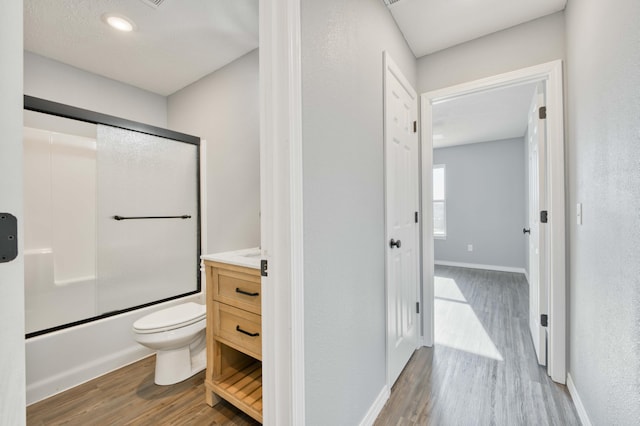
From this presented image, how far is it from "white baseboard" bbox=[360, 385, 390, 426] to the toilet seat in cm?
121

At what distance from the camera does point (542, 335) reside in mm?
1990

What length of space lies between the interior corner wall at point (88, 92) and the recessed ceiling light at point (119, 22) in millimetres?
886

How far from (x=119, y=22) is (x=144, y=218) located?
1.52 metres

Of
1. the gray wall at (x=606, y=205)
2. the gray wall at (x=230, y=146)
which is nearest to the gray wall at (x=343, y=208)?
the gray wall at (x=606, y=205)

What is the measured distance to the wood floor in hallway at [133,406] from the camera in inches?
60.6

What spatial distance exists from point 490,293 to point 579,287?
2436 millimetres

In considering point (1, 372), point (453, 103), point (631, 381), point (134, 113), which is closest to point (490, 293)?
point (453, 103)

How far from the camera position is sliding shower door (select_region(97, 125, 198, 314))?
2.31m

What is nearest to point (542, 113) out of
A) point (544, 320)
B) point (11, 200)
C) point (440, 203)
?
point (544, 320)

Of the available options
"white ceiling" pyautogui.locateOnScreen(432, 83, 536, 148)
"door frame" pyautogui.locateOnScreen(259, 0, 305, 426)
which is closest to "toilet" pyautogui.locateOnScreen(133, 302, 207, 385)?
"door frame" pyautogui.locateOnScreen(259, 0, 305, 426)

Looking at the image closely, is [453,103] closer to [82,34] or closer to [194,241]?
[194,241]

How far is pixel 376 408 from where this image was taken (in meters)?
1.54

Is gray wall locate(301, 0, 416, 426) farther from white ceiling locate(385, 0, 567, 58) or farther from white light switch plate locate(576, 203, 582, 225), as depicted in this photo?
white light switch plate locate(576, 203, 582, 225)

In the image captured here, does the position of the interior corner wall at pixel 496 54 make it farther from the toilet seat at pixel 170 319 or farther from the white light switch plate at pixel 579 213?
the toilet seat at pixel 170 319
